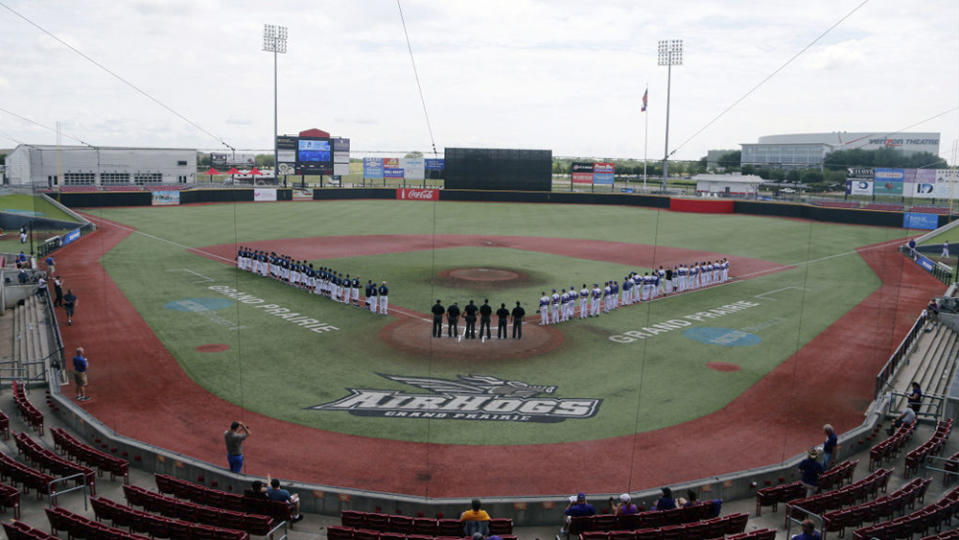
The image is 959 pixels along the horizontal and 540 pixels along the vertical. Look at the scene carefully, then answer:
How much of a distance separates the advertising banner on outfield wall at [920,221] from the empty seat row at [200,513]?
193ft

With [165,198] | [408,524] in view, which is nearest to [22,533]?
[408,524]

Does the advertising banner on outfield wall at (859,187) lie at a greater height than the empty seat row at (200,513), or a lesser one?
greater

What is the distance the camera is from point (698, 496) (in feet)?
Result: 37.8

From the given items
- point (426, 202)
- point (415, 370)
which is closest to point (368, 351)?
point (415, 370)

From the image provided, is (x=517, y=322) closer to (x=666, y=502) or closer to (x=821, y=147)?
(x=666, y=502)

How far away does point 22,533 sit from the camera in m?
8.84

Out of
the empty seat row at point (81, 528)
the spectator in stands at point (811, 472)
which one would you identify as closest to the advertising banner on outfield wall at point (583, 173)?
the spectator in stands at point (811, 472)

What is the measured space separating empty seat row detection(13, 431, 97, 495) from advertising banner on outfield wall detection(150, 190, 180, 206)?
5915 centimetres

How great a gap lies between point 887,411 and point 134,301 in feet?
86.6

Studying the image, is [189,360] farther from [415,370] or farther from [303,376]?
[415,370]

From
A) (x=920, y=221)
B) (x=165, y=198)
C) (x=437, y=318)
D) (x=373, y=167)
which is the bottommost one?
(x=437, y=318)

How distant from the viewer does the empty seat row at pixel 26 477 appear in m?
10.7

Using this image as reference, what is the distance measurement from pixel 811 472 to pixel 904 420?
194 inches

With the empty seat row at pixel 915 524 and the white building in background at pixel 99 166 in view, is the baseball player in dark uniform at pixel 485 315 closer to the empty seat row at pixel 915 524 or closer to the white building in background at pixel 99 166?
the empty seat row at pixel 915 524
